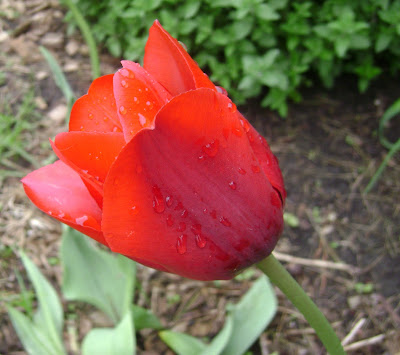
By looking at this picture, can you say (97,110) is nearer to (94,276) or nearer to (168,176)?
(168,176)

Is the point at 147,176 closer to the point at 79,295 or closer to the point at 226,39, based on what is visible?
the point at 79,295

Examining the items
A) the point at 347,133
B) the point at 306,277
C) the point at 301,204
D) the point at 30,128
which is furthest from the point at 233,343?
the point at 30,128

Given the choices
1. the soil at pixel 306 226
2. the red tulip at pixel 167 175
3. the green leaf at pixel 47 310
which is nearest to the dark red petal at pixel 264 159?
the red tulip at pixel 167 175

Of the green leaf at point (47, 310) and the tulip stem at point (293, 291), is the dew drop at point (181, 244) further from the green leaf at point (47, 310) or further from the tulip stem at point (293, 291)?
the green leaf at point (47, 310)

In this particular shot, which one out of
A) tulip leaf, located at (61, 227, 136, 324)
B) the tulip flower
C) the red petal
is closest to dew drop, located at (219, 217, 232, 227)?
the tulip flower

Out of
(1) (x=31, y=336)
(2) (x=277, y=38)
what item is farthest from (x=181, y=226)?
(2) (x=277, y=38)

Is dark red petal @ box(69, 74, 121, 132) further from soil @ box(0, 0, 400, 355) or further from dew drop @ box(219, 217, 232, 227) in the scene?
soil @ box(0, 0, 400, 355)
